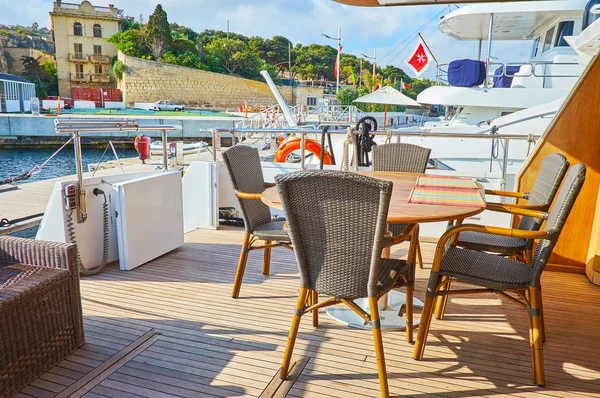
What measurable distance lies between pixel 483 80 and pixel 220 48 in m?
39.8

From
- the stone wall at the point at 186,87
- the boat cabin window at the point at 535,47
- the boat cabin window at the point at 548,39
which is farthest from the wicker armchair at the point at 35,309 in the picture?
the stone wall at the point at 186,87

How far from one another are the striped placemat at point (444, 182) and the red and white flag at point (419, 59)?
38.9 ft

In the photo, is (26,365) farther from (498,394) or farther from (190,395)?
(498,394)

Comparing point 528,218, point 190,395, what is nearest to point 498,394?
point 528,218

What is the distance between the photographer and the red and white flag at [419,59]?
45.3 ft

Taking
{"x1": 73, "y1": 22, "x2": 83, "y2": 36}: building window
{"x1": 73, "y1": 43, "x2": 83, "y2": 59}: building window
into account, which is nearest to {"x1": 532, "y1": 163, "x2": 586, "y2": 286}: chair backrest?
{"x1": 73, "y1": 43, "x2": 83, "y2": 59}: building window

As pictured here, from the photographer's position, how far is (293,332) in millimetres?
1817

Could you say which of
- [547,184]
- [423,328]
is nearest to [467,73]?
[547,184]

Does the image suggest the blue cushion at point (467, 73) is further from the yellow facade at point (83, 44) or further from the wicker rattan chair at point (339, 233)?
the yellow facade at point (83, 44)

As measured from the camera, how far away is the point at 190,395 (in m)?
1.75

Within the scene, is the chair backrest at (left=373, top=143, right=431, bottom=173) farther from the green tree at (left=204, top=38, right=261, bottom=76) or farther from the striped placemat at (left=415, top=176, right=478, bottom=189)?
the green tree at (left=204, top=38, right=261, bottom=76)

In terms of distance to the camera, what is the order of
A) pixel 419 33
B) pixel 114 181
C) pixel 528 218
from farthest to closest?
pixel 419 33 → pixel 114 181 → pixel 528 218

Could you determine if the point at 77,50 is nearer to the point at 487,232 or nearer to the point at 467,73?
the point at 467,73

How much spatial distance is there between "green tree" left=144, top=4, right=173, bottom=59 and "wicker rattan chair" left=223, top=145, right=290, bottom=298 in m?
43.3
